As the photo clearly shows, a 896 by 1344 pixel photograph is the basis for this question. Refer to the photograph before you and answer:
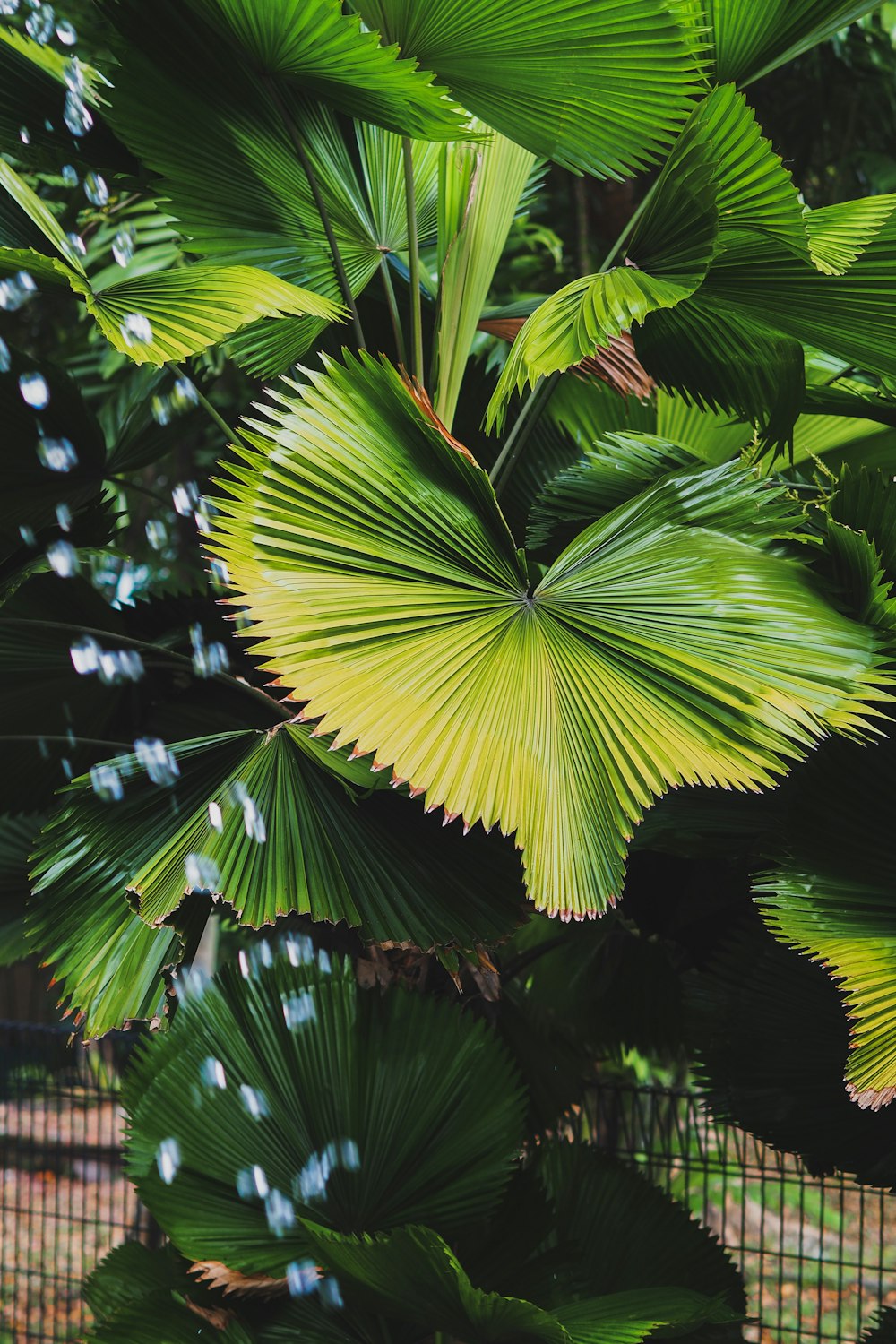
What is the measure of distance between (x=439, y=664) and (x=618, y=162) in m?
0.99

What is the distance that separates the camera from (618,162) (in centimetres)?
194

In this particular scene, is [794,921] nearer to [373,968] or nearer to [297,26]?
[373,968]

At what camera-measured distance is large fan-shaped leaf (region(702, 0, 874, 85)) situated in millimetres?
1928

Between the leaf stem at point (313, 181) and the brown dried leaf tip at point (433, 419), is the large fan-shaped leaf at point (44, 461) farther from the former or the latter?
the brown dried leaf tip at point (433, 419)

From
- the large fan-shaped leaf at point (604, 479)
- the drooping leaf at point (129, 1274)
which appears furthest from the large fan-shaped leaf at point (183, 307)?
the drooping leaf at point (129, 1274)

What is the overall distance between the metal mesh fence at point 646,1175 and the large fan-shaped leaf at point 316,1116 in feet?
2.05

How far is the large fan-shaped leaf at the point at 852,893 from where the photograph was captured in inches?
59.8

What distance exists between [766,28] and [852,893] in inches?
56.0

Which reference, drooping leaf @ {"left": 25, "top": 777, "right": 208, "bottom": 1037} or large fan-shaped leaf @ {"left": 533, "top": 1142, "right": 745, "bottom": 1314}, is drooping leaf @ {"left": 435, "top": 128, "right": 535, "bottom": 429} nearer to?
drooping leaf @ {"left": 25, "top": 777, "right": 208, "bottom": 1037}

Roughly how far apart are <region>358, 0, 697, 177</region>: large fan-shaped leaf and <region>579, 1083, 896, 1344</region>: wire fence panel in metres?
1.71

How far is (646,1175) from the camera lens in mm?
2643

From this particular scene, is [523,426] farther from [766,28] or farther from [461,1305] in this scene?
[461,1305]

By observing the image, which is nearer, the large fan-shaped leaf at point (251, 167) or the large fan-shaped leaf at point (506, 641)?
the large fan-shaped leaf at point (506, 641)

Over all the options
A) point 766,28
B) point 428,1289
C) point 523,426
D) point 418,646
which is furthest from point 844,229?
point 428,1289
